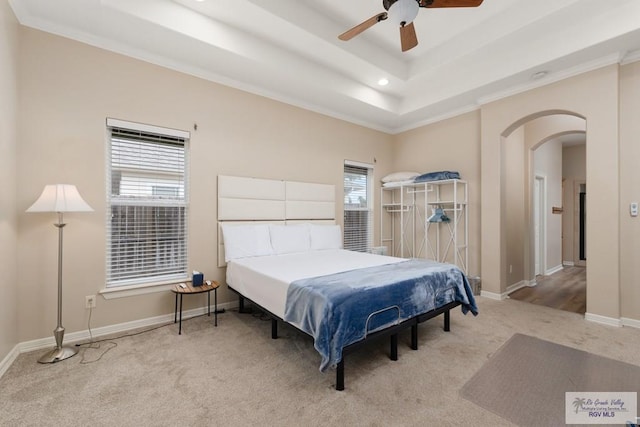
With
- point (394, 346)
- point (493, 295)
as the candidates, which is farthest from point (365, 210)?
point (394, 346)

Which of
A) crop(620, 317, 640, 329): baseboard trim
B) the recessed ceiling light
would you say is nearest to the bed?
crop(620, 317, 640, 329): baseboard trim

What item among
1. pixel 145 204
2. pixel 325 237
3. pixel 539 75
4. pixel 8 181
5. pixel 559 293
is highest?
pixel 539 75

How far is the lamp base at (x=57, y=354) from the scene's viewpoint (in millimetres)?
2336

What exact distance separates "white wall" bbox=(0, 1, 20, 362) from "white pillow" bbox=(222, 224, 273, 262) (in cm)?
181

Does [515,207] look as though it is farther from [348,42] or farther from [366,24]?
[366,24]

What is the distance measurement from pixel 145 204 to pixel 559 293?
6033 millimetres

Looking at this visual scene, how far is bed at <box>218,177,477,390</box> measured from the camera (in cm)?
198

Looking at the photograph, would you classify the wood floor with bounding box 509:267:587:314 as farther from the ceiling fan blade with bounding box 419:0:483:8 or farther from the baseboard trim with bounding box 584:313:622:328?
the ceiling fan blade with bounding box 419:0:483:8

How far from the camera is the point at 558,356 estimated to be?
2.42 meters

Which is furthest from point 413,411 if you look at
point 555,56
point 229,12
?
point 555,56

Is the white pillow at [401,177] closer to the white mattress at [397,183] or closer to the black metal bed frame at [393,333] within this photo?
the white mattress at [397,183]

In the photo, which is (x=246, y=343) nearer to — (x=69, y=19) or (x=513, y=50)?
(x=69, y=19)

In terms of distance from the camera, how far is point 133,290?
3.01 meters

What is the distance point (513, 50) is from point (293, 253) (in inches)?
151
